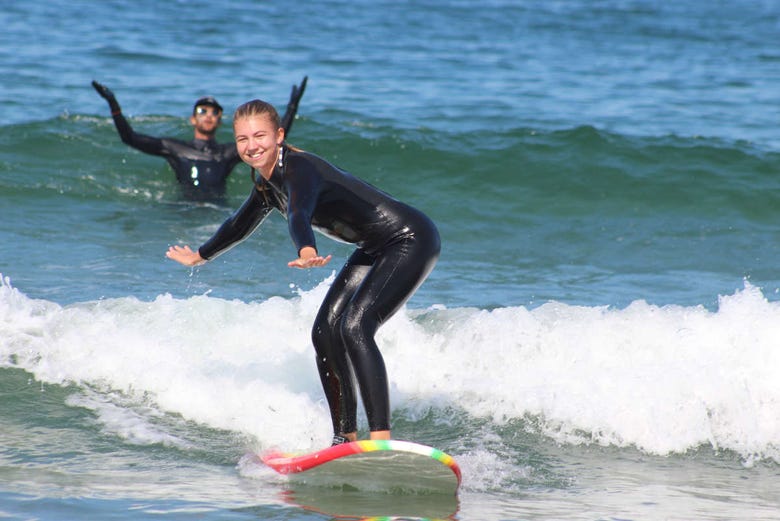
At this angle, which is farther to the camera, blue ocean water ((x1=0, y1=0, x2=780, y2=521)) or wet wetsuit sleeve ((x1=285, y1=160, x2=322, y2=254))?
blue ocean water ((x1=0, y1=0, x2=780, y2=521))

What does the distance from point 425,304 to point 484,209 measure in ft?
14.8

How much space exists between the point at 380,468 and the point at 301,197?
1301mm

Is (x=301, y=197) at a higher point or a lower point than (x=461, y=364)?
higher

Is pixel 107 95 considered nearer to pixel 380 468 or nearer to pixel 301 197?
pixel 301 197

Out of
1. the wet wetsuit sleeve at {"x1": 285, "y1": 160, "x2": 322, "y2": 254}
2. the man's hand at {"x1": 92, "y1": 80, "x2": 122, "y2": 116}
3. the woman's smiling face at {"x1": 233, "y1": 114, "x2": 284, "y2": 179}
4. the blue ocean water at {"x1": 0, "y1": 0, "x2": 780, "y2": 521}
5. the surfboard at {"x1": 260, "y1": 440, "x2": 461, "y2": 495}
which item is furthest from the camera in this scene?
the man's hand at {"x1": 92, "y1": 80, "x2": 122, "y2": 116}

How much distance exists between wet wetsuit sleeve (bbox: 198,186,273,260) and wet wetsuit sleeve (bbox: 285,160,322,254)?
395 mm

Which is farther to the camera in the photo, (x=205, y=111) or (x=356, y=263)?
(x=205, y=111)

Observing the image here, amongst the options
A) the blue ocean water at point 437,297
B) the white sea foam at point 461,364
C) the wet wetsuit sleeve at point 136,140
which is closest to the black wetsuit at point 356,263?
the blue ocean water at point 437,297

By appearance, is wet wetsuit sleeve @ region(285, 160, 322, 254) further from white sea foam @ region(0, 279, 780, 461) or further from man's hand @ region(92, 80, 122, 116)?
man's hand @ region(92, 80, 122, 116)

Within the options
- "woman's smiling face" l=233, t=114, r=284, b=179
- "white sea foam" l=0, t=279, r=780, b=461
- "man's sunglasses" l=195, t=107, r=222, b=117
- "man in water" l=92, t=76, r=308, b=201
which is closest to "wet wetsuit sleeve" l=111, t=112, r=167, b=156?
"man in water" l=92, t=76, r=308, b=201

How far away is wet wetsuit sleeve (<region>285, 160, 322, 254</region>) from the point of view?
4637mm

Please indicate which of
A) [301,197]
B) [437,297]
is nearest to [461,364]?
[437,297]

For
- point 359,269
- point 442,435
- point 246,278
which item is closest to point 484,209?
point 246,278

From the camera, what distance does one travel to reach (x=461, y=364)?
7.18 metres
